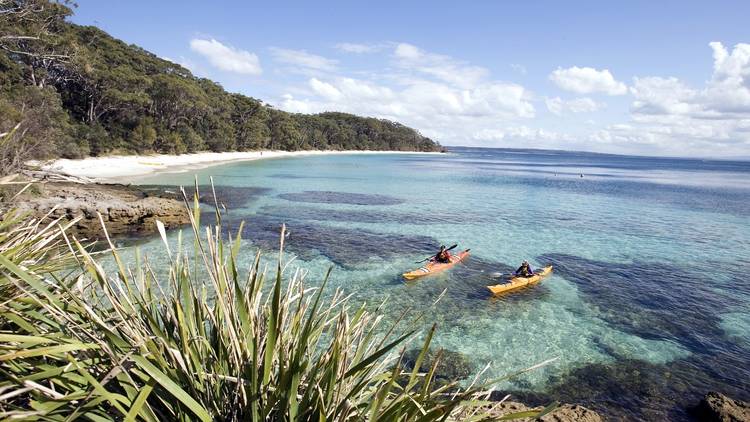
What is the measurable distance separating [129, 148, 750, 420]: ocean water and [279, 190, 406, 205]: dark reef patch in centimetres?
19

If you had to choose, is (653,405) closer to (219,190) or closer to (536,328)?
(536,328)

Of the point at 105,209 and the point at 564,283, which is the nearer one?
the point at 564,283

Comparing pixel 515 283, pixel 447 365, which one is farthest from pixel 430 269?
pixel 447 365

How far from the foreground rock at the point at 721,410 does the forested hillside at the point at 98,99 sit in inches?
844

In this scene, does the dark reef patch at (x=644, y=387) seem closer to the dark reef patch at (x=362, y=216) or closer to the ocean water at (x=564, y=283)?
the ocean water at (x=564, y=283)

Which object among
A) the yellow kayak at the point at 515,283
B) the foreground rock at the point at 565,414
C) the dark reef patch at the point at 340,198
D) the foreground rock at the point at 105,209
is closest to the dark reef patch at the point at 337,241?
the foreground rock at the point at 105,209

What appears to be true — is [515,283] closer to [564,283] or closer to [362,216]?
[564,283]

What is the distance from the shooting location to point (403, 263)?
1616cm

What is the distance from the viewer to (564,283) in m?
15.0

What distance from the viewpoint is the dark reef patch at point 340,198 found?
30.8 m

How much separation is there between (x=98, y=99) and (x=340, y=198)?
32.9 meters

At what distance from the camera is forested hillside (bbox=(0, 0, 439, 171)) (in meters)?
26.8

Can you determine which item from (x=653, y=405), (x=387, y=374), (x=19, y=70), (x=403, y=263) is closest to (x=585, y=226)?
(x=403, y=263)

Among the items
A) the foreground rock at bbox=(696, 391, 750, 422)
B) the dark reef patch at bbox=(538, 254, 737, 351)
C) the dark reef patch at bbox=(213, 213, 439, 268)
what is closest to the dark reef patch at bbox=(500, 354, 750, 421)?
the foreground rock at bbox=(696, 391, 750, 422)
